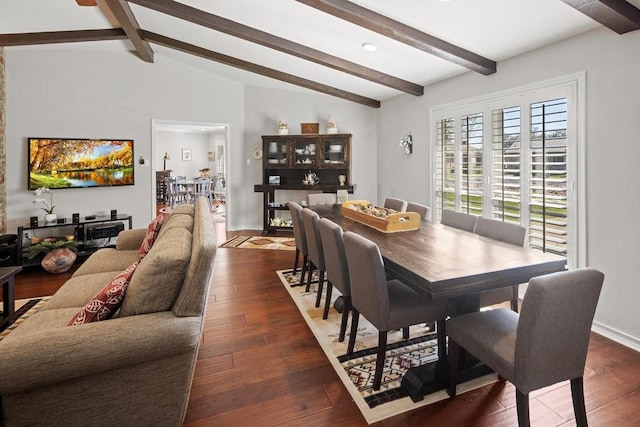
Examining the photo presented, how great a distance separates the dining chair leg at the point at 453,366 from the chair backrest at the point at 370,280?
1.22 feet

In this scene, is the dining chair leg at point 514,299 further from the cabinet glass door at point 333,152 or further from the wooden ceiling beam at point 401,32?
the cabinet glass door at point 333,152

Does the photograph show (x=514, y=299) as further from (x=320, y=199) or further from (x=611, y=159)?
(x=320, y=199)

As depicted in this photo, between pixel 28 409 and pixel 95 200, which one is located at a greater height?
pixel 95 200

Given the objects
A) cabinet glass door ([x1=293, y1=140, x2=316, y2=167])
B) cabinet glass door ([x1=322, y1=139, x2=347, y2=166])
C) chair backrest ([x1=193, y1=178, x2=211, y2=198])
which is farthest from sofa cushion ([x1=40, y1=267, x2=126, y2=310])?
chair backrest ([x1=193, y1=178, x2=211, y2=198])

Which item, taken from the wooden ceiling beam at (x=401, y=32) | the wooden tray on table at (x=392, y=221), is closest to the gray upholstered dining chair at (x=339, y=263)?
the wooden tray on table at (x=392, y=221)

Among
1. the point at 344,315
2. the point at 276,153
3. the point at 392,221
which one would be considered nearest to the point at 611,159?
the point at 392,221

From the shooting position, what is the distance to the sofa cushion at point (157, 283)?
1569mm

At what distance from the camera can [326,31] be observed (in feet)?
12.6

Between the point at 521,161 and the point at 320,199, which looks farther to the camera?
the point at 320,199

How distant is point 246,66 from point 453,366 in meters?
5.18

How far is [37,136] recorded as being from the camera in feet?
16.6

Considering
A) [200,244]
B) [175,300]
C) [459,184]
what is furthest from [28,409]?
[459,184]

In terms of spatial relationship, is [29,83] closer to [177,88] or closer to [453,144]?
[177,88]

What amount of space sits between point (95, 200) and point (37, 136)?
1156 millimetres
